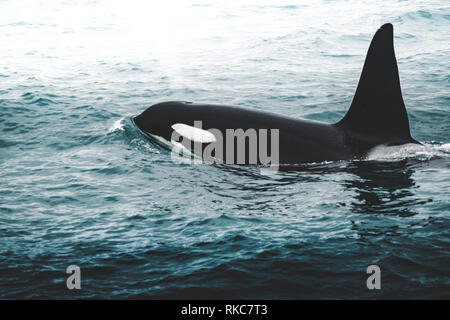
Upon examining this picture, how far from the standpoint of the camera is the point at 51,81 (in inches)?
762

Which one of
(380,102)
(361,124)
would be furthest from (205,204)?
(380,102)

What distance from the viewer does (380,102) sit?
923 cm

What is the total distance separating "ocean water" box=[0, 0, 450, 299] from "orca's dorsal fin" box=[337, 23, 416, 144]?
1.22 feet

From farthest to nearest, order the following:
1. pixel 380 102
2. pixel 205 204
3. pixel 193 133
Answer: pixel 193 133, pixel 380 102, pixel 205 204

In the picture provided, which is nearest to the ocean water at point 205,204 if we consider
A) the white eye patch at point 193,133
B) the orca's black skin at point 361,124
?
the orca's black skin at point 361,124

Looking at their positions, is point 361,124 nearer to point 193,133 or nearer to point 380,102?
point 380,102

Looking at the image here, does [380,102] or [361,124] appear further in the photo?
[361,124]

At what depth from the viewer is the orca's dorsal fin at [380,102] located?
915cm

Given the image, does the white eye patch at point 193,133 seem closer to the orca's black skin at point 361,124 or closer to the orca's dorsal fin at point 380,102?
the orca's black skin at point 361,124

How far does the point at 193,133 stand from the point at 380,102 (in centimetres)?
321

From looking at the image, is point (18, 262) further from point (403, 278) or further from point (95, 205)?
point (403, 278)

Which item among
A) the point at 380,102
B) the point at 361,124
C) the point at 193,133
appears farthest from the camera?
the point at 193,133

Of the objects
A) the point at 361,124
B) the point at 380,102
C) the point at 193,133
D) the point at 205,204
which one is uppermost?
the point at 380,102
